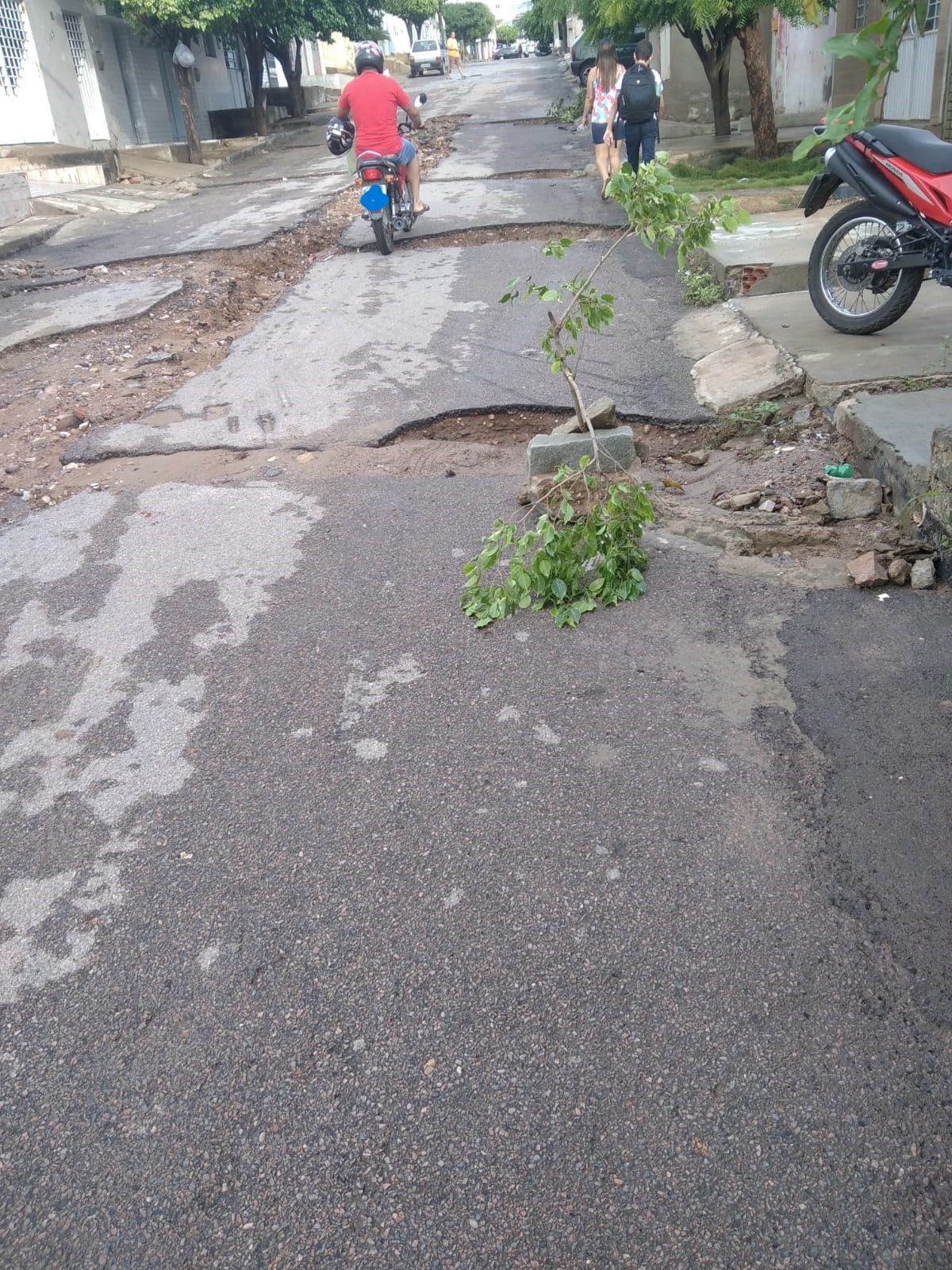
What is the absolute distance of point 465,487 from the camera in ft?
17.0

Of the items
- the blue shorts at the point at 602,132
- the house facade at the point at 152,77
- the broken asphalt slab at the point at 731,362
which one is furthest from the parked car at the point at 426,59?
the broken asphalt slab at the point at 731,362

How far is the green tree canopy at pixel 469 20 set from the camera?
85.5 m

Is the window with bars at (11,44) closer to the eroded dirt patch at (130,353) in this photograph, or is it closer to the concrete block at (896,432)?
the eroded dirt patch at (130,353)

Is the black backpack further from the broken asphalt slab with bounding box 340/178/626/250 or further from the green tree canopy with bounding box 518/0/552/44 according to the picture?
the green tree canopy with bounding box 518/0/552/44

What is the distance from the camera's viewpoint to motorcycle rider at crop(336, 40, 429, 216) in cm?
1043

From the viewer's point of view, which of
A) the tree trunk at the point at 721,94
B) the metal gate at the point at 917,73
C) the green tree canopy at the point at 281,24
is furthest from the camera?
the green tree canopy at the point at 281,24

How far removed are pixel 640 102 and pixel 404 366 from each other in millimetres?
6178

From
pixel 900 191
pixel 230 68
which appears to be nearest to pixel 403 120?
pixel 230 68

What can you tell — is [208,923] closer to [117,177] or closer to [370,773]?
[370,773]

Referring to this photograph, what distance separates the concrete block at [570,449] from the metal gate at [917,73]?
38.3 feet

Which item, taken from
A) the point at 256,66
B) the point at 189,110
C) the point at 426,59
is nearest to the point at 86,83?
the point at 189,110

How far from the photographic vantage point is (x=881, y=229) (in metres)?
5.80

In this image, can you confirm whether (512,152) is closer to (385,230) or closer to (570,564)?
(385,230)

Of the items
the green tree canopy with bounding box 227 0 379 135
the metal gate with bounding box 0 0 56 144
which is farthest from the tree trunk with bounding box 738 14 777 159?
the metal gate with bounding box 0 0 56 144
